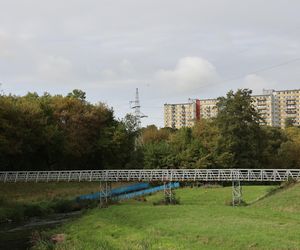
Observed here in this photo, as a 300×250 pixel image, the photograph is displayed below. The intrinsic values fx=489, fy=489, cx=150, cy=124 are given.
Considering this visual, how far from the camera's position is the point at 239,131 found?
3472 inches

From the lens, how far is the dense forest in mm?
81188

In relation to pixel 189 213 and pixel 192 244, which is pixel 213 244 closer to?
pixel 192 244

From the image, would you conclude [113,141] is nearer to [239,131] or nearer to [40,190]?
[239,131]

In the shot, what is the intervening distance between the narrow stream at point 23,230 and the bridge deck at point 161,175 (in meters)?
8.39

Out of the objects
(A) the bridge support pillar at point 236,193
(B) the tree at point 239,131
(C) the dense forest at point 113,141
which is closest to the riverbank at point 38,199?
(C) the dense forest at point 113,141

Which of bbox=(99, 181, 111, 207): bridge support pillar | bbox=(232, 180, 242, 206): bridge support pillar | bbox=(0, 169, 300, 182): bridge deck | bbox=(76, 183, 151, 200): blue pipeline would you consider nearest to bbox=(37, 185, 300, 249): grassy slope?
bbox=(232, 180, 242, 206): bridge support pillar

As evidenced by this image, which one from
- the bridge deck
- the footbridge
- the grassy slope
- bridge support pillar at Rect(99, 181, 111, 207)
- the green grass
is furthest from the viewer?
the green grass

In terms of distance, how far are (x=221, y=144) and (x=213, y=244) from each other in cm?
6149

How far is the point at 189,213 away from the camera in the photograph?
4044cm

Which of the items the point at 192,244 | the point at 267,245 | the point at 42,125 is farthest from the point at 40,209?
the point at 267,245

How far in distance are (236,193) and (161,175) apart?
962 cm

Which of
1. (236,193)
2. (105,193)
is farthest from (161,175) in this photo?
(236,193)

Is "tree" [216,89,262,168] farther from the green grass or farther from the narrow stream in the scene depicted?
the narrow stream

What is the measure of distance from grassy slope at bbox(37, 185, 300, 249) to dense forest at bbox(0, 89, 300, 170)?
121 feet
